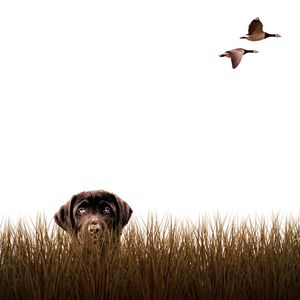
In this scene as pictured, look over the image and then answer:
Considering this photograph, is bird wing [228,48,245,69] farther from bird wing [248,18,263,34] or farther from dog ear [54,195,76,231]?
dog ear [54,195,76,231]

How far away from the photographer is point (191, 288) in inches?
289

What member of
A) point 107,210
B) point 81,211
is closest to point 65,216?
point 81,211

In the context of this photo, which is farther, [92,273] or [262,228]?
[262,228]

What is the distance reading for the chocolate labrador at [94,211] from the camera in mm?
7742

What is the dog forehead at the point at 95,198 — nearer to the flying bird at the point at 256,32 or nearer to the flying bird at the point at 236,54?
the flying bird at the point at 236,54

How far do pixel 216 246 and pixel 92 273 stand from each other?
109cm

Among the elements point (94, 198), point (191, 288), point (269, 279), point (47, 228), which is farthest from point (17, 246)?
point (269, 279)

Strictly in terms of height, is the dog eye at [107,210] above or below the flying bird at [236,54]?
below

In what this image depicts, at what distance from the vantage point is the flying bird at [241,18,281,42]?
696cm

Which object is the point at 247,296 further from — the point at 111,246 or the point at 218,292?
the point at 111,246

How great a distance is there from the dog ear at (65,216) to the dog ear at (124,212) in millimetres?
404

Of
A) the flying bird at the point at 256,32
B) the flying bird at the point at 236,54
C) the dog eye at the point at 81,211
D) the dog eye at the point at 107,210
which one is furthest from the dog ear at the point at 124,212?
the flying bird at the point at 256,32

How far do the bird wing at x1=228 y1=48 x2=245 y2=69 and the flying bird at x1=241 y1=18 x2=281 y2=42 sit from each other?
7.6 inches

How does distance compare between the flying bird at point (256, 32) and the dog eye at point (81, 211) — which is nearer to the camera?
the flying bird at point (256, 32)
